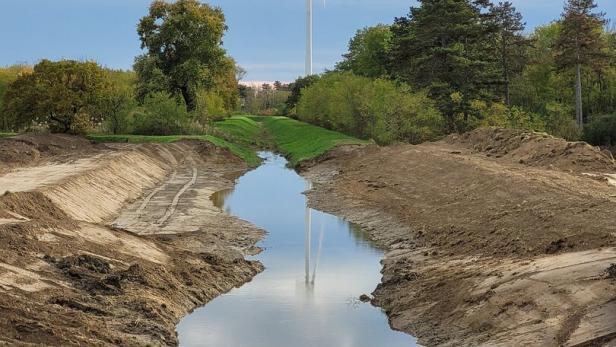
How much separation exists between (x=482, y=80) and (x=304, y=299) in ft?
144

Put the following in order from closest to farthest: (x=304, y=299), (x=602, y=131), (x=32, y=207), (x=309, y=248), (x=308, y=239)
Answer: (x=304, y=299), (x=32, y=207), (x=309, y=248), (x=308, y=239), (x=602, y=131)

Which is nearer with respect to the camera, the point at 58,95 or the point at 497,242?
the point at 497,242

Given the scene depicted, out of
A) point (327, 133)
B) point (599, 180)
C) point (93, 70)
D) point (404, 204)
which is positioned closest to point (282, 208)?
point (404, 204)

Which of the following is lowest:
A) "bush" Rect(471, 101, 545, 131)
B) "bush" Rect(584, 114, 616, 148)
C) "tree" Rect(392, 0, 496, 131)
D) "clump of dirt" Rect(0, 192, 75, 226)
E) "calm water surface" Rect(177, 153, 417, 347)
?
"calm water surface" Rect(177, 153, 417, 347)

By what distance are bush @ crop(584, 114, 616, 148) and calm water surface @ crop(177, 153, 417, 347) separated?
33606mm

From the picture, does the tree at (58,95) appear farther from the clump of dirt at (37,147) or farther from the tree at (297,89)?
the tree at (297,89)

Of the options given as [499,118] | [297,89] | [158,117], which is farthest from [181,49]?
[297,89]

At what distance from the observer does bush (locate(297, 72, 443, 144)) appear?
182 feet

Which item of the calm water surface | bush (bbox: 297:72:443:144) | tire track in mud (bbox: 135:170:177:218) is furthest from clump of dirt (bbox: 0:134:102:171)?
bush (bbox: 297:72:443:144)

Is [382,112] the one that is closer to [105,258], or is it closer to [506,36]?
[506,36]

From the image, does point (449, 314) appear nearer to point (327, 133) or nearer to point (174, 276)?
point (174, 276)

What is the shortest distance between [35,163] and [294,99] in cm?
10379

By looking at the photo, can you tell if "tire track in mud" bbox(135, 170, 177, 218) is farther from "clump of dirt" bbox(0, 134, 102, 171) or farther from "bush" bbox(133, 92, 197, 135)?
"bush" bbox(133, 92, 197, 135)

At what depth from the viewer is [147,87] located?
6719 cm
